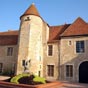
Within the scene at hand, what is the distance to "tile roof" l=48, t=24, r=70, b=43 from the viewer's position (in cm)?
3089

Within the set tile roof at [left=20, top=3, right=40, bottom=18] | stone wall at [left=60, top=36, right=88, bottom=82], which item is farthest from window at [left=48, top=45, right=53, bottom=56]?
tile roof at [left=20, top=3, right=40, bottom=18]

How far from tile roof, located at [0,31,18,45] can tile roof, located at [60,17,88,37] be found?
1049 centimetres

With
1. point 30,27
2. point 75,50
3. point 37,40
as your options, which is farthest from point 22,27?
point 75,50

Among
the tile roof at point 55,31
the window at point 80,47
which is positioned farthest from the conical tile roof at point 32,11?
the window at point 80,47

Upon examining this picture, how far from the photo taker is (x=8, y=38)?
35344 millimetres

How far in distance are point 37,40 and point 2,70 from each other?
9696 millimetres

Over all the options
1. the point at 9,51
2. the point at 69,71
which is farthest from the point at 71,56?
the point at 9,51

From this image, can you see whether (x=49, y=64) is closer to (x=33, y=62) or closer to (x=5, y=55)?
(x=33, y=62)

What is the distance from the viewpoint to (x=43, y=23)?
31500 mm

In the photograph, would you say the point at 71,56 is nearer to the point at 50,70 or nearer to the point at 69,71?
the point at 69,71

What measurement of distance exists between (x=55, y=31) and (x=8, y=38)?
32.7 feet

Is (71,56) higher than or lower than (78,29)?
lower

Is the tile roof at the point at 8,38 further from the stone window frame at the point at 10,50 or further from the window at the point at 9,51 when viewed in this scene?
the window at the point at 9,51

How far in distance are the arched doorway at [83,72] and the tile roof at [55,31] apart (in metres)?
6.92
